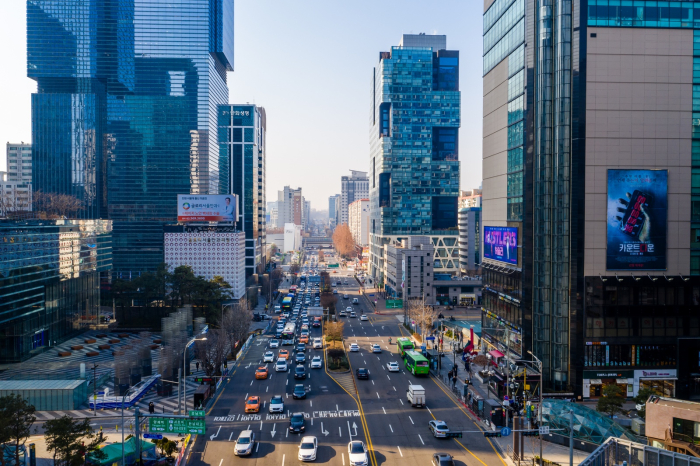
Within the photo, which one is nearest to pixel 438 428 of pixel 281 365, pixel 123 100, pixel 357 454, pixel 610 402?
pixel 357 454

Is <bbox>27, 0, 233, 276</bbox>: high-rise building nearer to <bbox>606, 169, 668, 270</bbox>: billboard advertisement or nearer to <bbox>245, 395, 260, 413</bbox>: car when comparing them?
<bbox>245, 395, 260, 413</bbox>: car

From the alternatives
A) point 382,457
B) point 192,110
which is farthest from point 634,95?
point 192,110

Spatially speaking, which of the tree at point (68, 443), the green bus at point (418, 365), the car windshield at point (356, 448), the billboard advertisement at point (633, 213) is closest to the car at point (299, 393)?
the green bus at point (418, 365)

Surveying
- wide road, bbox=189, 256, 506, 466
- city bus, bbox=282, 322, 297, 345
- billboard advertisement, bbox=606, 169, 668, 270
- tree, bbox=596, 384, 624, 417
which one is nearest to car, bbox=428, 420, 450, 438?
wide road, bbox=189, 256, 506, 466

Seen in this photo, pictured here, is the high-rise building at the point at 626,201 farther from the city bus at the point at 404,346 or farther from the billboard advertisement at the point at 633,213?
the city bus at the point at 404,346

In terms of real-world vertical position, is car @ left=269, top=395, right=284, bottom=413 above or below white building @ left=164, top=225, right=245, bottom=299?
below

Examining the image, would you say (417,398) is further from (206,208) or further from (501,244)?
(206,208)
